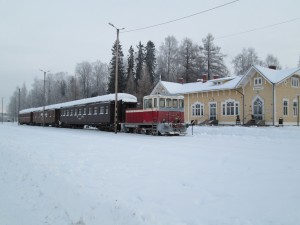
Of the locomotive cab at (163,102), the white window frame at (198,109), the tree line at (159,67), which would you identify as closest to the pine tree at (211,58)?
the tree line at (159,67)

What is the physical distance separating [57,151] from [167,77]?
197ft

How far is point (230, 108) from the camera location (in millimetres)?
34062

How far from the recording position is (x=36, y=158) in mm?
10391

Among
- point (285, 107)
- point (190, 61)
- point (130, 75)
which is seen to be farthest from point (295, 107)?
point (130, 75)

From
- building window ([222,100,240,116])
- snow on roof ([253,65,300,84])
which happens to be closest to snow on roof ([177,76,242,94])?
building window ([222,100,240,116])

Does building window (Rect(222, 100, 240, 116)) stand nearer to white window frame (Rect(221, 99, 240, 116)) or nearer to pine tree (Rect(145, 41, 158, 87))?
white window frame (Rect(221, 99, 240, 116))

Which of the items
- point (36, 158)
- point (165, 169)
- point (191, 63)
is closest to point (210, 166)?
point (165, 169)

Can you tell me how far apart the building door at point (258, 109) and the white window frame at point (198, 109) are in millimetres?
7237

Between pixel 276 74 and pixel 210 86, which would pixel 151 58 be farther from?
pixel 276 74

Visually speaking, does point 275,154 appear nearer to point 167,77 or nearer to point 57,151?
point 57,151

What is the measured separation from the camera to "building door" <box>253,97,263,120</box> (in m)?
31.1

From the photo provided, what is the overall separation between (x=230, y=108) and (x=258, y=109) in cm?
343

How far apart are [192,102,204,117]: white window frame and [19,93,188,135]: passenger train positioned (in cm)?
1207

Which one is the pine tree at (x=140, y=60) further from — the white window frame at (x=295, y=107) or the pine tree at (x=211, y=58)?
the white window frame at (x=295, y=107)
